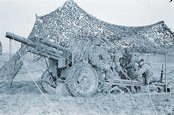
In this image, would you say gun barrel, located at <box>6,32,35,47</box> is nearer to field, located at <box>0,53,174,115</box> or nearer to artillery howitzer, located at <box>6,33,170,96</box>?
artillery howitzer, located at <box>6,33,170,96</box>

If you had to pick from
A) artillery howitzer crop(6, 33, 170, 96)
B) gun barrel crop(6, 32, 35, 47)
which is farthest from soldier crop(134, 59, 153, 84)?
gun barrel crop(6, 32, 35, 47)

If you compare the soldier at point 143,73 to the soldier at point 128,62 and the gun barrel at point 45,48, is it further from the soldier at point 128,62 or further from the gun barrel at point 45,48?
the gun barrel at point 45,48

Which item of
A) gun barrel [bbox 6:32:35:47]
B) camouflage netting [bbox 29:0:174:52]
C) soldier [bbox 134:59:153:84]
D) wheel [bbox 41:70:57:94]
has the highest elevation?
camouflage netting [bbox 29:0:174:52]

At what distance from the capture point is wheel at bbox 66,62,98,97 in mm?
12636

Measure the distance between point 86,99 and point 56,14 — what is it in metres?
4.90

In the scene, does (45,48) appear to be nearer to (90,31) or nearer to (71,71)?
(71,71)

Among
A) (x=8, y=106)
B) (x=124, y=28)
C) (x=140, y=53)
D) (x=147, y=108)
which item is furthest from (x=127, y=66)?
(x=8, y=106)

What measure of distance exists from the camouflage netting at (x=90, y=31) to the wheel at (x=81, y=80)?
208cm

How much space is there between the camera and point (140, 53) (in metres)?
15.7

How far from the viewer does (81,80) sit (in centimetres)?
1273

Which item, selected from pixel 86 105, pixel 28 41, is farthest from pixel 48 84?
pixel 86 105

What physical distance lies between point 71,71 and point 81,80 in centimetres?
54

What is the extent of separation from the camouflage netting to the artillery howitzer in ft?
4.23

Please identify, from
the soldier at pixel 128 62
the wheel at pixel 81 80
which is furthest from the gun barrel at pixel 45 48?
Answer: the soldier at pixel 128 62
